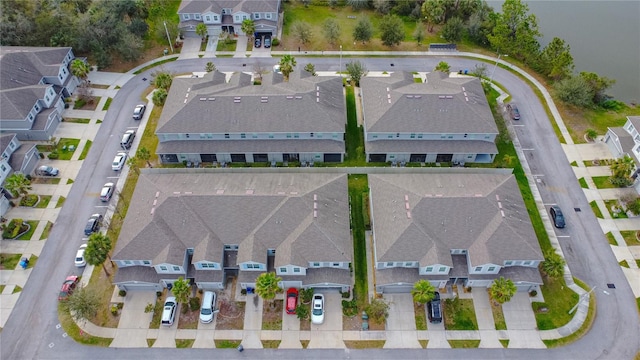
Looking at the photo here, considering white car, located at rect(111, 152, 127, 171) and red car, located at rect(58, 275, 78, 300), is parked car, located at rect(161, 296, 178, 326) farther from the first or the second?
white car, located at rect(111, 152, 127, 171)

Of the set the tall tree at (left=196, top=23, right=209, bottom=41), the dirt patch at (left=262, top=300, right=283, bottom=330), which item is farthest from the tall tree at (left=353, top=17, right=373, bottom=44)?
the dirt patch at (left=262, top=300, right=283, bottom=330)

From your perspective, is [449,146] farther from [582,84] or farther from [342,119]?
[582,84]

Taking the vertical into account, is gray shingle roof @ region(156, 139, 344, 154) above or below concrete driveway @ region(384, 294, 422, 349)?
above

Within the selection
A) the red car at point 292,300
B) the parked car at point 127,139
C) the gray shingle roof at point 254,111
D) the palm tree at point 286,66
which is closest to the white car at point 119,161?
the parked car at point 127,139

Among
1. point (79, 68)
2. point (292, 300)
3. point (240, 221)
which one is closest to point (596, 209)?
point (292, 300)

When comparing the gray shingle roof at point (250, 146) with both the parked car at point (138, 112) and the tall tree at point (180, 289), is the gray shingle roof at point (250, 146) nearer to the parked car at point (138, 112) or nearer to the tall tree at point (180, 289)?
the parked car at point (138, 112)

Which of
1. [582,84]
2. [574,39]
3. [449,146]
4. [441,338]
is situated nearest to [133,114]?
[449,146]
